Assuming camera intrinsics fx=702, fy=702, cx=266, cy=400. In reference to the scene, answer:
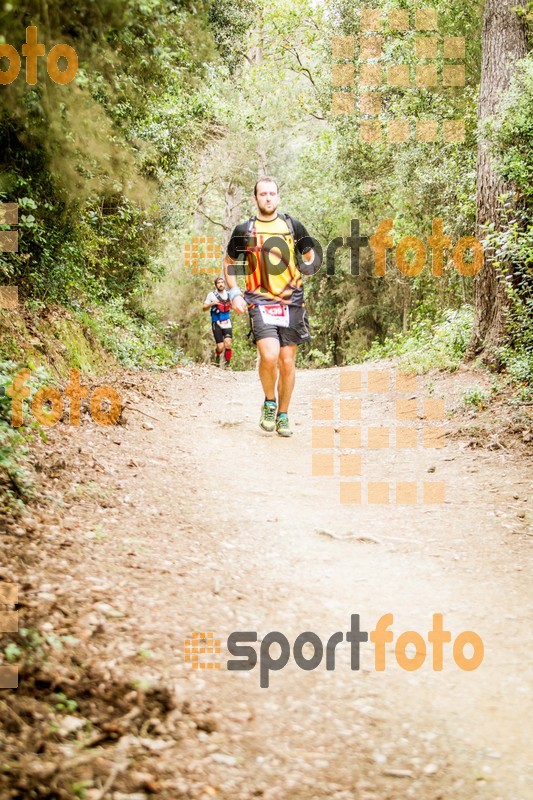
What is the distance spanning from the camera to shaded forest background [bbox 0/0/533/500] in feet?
20.5

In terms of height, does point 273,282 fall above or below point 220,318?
below

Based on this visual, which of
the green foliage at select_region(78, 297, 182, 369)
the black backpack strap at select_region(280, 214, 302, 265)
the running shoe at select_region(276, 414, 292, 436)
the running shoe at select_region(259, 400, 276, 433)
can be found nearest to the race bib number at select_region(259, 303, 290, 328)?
the black backpack strap at select_region(280, 214, 302, 265)

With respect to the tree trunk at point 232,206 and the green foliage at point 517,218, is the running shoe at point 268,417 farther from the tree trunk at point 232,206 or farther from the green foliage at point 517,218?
the tree trunk at point 232,206

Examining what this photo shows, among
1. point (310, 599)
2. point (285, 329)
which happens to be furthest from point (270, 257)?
point (310, 599)

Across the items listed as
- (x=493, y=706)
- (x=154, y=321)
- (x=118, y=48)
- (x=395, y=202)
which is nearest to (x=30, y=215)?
(x=118, y=48)

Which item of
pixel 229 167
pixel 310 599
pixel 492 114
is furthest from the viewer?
pixel 229 167

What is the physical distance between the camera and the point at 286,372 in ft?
24.8

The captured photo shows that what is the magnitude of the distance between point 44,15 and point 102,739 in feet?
12.0

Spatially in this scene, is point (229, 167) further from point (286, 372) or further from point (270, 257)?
point (286, 372)

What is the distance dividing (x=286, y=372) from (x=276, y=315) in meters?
0.62

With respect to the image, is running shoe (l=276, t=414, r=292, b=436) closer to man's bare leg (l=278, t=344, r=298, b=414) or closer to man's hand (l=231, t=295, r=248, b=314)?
man's bare leg (l=278, t=344, r=298, b=414)

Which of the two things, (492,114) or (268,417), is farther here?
(492,114)

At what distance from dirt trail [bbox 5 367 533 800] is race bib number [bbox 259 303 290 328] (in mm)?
1390

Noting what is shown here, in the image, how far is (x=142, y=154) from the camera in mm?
12602
